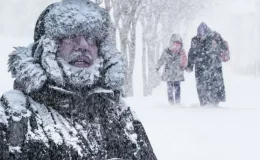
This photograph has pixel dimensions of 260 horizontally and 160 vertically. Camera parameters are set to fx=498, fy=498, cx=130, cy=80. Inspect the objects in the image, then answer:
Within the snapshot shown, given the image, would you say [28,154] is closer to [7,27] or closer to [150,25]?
[150,25]

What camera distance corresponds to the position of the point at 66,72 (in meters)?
2.19

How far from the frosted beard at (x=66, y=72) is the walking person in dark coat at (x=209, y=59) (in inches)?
307

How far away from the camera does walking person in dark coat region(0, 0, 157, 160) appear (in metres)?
2.11

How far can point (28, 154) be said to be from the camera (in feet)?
6.77

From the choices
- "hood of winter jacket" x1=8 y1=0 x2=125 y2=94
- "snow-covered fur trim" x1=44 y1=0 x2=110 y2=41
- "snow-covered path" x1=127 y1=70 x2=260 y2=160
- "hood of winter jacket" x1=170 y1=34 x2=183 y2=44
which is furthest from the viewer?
"hood of winter jacket" x1=170 y1=34 x2=183 y2=44

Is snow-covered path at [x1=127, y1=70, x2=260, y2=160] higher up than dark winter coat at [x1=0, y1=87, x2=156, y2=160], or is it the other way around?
dark winter coat at [x1=0, y1=87, x2=156, y2=160]

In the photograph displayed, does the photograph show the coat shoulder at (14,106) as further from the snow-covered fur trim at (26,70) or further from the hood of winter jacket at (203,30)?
the hood of winter jacket at (203,30)

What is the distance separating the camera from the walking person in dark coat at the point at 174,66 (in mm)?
10625

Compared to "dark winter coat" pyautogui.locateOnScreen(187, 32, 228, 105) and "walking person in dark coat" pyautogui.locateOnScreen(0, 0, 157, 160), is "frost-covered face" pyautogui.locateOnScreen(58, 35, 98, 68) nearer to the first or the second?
"walking person in dark coat" pyautogui.locateOnScreen(0, 0, 157, 160)

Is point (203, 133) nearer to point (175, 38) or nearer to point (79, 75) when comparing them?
point (175, 38)

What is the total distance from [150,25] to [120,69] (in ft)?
66.5

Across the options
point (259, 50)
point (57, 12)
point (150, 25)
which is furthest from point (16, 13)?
point (57, 12)

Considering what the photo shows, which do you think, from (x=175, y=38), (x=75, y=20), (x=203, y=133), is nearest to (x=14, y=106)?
(x=75, y=20)

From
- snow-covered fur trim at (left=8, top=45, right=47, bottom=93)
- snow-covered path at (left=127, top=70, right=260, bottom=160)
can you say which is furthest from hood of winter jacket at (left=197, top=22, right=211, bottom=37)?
snow-covered fur trim at (left=8, top=45, right=47, bottom=93)
